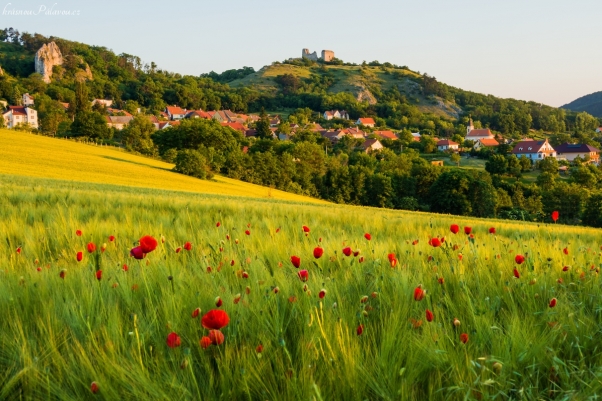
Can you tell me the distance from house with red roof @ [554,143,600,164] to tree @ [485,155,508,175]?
134ft

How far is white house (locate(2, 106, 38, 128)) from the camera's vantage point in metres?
110

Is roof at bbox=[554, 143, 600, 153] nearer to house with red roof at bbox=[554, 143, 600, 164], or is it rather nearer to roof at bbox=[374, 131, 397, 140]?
house with red roof at bbox=[554, 143, 600, 164]

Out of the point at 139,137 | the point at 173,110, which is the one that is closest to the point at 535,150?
the point at 139,137

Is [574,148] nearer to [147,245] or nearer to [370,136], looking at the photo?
[370,136]

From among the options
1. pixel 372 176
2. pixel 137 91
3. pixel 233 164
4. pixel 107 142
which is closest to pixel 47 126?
pixel 107 142

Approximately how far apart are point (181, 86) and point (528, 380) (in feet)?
588

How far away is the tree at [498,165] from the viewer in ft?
279

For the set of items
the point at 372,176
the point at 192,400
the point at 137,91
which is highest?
the point at 137,91

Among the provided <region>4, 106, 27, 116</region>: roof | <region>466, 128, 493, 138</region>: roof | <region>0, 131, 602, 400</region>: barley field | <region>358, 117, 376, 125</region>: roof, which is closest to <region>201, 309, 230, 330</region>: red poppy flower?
<region>0, 131, 602, 400</region>: barley field

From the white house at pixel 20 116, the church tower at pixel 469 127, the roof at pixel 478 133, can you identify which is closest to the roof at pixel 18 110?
the white house at pixel 20 116

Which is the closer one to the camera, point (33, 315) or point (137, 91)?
point (33, 315)

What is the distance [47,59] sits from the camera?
154 m

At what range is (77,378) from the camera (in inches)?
43.7

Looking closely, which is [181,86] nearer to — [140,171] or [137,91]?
[137,91]
